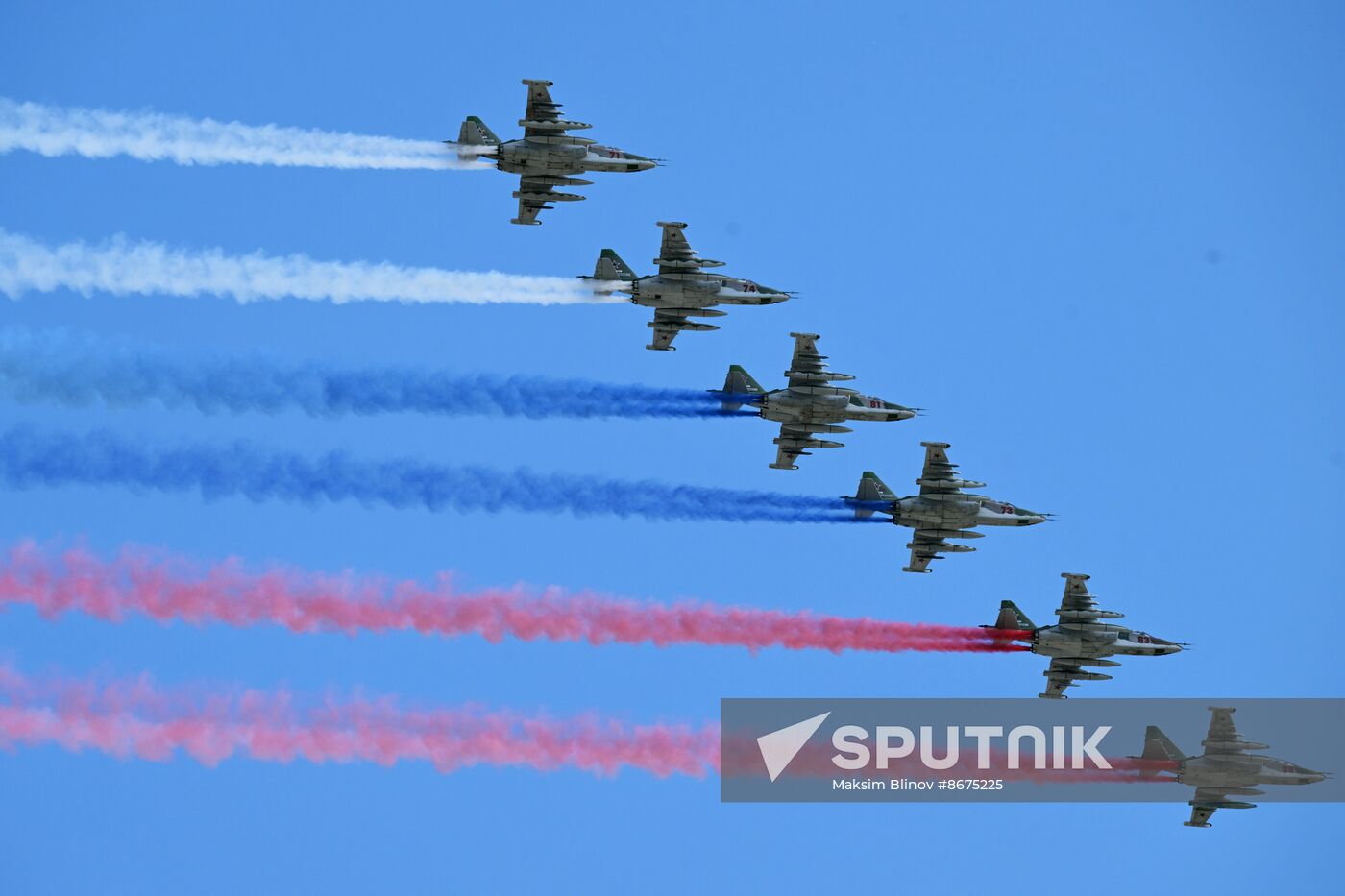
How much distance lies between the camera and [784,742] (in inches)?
2830

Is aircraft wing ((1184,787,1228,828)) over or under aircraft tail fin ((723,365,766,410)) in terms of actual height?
under

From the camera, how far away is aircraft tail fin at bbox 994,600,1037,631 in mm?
83812

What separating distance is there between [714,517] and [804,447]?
4.84 metres

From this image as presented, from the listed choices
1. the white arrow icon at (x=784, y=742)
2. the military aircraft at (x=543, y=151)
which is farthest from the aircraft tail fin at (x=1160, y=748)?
the military aircraft at (x=543, y=151)

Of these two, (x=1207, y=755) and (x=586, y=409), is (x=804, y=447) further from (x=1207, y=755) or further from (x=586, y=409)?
(x=1207, y=755)

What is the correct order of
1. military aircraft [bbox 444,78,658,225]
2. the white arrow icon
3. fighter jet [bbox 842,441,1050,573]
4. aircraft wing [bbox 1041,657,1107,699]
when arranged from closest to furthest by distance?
1. the white arrow icon
2. military aircraft [bbox 444,78,658,225]
3. fighter jet [bbox 842,441,1050,573]
4. aircraft wing [bbox 1041,657,1107,699]

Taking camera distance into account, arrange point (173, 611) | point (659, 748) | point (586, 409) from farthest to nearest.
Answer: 1. point (586, 409)
2. point (659, 748)
3. point (173, 611)

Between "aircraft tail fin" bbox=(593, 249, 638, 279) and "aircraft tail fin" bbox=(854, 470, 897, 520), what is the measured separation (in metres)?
11.6

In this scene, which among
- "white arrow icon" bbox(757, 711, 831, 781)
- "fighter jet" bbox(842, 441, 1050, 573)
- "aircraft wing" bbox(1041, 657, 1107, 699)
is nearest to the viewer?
"white arrow icon" bbox(757, 711, 831, 781)

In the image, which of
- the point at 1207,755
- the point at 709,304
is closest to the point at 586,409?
the point at 709,304

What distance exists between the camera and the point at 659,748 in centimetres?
7088

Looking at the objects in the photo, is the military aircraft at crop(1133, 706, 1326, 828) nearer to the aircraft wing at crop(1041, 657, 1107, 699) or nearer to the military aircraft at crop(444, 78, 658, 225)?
the aircraft wing at crop(1041, 657, 1107, 699)

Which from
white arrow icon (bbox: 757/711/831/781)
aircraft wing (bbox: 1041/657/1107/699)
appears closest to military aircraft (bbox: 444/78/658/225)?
white arrow icon (bbox: 757/711/831/781)

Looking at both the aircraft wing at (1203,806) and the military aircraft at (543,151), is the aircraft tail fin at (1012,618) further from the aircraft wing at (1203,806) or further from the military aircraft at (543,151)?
the military aircraft at (543,151)
